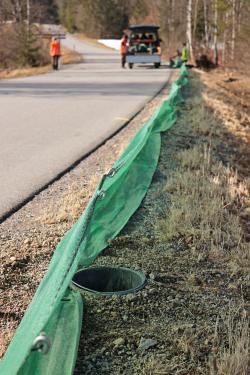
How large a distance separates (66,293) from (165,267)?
1203 mm

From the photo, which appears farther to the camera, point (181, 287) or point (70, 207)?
point (70, 207)

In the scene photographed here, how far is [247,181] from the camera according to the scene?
25.7ft

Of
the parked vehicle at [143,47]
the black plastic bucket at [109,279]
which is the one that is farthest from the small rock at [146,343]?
the parked vehicle at [143,47]

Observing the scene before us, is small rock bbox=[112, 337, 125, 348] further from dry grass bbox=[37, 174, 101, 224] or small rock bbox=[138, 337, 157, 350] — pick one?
dry grass bbox=[37, 174, 101, 224]

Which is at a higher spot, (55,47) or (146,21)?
(146,21)

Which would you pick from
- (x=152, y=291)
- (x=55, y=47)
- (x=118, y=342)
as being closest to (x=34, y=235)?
(x=152, y=291)

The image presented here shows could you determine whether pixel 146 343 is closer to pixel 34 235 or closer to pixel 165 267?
pixel 165 267

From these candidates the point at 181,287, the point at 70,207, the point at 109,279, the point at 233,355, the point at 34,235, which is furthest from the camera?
the point at 70,207

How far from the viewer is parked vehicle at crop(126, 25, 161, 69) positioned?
3070 cm

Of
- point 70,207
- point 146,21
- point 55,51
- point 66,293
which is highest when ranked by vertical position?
point 146,21

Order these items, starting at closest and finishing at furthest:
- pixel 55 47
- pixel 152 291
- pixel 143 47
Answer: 1. pixel 152 291
2. pixel 55 47
3. pixel 143 47

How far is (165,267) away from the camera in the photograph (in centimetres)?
450

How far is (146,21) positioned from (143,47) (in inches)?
1812

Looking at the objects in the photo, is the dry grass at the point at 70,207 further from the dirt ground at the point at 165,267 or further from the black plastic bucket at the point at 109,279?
the black plastic bucket at the point at 109,279
